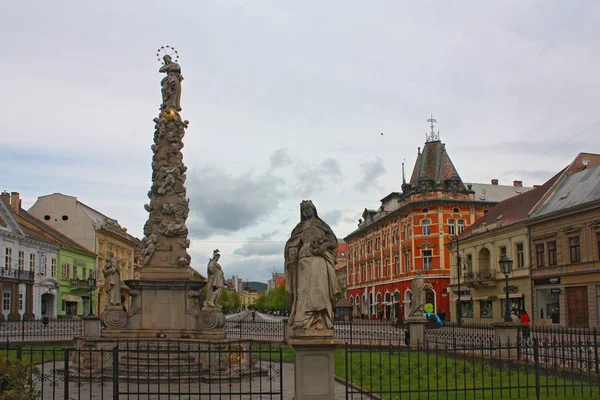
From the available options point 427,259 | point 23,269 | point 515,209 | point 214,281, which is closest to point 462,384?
point 214,281

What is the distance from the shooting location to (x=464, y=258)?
54.7 meters

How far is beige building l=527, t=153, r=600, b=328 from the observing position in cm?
3647

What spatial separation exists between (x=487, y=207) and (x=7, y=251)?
4413 centimetres

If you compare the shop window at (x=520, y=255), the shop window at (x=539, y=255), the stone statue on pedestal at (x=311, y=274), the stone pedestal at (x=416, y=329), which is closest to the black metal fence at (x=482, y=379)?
the stone statue on pedestal at (x=311, y=274)

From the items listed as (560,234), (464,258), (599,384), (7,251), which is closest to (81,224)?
(7,251)

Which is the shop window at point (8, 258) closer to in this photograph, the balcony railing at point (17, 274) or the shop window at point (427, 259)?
the balcony railing at point (17, 274)

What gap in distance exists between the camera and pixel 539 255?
140 ft

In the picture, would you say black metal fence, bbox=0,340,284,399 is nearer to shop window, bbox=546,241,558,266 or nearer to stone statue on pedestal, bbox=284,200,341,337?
stone statue on pedestal, bbox=284,200,341,337

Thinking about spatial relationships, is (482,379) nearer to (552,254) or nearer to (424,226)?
(552,254)

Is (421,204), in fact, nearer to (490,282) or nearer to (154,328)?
(490,282)

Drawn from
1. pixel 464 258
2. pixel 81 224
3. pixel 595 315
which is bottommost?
pixel 595 315

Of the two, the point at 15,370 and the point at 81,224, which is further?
the point at 81,224

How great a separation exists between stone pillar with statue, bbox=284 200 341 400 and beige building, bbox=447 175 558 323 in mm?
36369

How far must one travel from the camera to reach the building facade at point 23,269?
4925 cm
